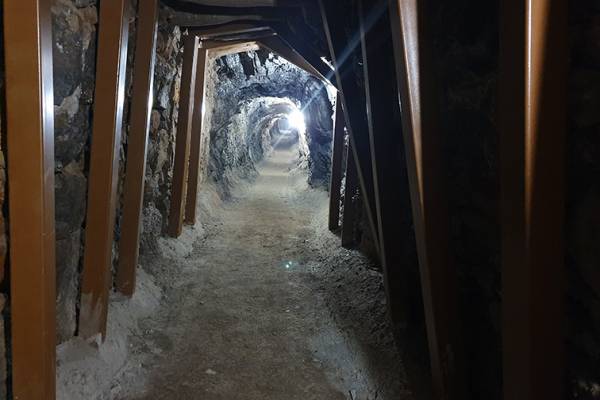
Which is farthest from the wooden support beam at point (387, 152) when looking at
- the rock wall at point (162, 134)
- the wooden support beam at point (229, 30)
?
the rock wall at point (162, 134)

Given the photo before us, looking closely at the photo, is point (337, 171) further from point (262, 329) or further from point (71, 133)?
point (71, 133)

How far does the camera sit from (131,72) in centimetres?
293

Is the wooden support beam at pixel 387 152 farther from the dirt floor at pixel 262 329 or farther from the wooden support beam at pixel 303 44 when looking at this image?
the wooden support beam at pixel 303 44

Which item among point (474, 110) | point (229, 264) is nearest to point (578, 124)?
point (474, 110)

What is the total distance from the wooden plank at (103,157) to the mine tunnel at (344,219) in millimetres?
10

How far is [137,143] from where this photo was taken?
3000mm

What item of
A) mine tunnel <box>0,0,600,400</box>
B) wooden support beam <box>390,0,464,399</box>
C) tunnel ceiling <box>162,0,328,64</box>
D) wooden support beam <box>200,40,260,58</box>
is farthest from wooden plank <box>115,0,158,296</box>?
wooden support beam <box>200,40,260,58</box>

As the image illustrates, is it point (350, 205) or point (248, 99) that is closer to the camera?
point (350, 205)

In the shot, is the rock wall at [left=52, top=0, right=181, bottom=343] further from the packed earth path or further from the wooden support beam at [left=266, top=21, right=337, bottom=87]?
the wooden support beam at [left=266, top=21, right=337, bottom=87]

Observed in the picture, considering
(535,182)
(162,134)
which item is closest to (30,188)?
(535,182)

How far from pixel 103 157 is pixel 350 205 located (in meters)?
2.80

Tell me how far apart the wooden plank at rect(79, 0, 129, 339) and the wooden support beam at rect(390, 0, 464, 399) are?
59.1 inches

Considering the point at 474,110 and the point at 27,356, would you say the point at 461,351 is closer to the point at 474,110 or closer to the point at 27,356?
the point at 474,110

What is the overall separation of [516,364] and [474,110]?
956mm
